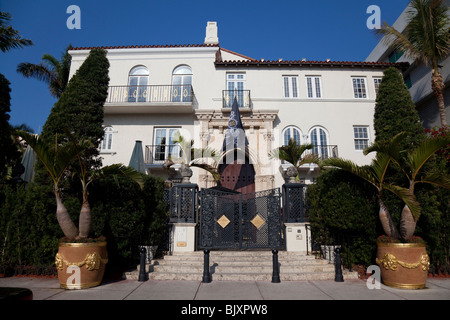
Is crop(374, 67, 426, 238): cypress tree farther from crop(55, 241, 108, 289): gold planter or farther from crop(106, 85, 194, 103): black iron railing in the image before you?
crop(106, 85, 194, 103): black iron railing

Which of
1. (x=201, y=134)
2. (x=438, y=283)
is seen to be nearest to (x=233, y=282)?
(x=438, y=283)

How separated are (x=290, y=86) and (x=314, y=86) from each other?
62.2 inches

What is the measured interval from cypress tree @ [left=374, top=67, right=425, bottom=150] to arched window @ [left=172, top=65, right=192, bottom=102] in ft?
34.1

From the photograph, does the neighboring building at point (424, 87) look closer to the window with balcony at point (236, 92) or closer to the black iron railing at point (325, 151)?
the black iron railing at point (325, 151)

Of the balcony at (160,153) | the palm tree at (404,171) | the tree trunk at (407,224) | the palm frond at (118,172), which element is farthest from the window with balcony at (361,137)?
the palm frond at (118,172)

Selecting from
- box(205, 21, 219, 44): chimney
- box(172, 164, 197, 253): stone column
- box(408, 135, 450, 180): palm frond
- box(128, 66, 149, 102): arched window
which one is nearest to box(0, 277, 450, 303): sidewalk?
box(172, 164, 197, 253): stone column

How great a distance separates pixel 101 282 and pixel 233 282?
10.8ft

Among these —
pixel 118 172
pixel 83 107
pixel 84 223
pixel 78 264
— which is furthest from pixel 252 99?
pixel 78 264

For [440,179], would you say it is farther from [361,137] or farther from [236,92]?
[236,92]

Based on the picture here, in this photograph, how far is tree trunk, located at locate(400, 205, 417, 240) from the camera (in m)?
6.16

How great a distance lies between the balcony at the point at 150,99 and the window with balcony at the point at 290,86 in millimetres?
6085

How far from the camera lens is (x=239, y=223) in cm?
851

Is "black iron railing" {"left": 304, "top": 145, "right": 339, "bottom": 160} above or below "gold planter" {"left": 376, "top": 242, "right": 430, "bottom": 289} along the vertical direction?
above
